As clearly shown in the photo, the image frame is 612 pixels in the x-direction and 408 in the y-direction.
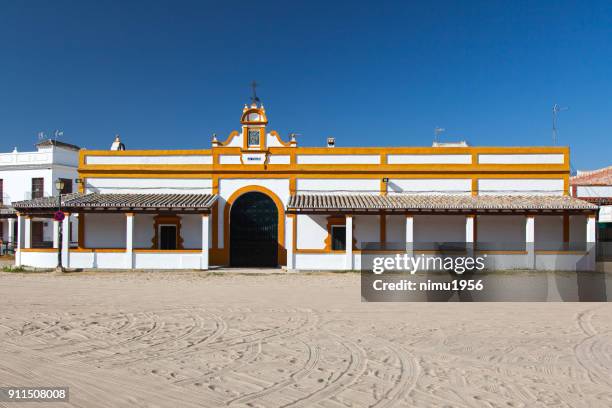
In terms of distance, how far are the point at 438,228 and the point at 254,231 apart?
7.88 m

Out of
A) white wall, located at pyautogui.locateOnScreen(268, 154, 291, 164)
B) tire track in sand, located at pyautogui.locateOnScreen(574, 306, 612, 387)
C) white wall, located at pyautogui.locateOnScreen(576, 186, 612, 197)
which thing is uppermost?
white wall, located at pyautogui.locateOnScreen(268, 154, 291, 164)

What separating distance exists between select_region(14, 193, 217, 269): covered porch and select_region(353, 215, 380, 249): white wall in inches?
243

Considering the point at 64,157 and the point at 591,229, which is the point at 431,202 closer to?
the point at 591,229

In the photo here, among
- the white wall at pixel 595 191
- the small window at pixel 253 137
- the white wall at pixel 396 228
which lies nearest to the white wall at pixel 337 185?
the white wall at pixel 396 228

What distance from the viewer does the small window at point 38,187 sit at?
3081 centimetres

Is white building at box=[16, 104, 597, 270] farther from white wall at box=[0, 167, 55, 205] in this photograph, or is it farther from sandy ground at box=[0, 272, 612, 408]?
white wall at box=[0, 167, 55, 205]

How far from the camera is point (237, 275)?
56.3 ft

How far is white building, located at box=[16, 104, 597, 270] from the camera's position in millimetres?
18641

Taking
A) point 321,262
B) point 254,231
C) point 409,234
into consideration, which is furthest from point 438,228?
point 254,231

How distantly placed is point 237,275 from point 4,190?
904 inches

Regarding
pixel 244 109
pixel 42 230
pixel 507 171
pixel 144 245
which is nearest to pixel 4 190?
pixel 42 230

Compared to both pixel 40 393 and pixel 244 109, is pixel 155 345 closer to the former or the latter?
pixel 40 393

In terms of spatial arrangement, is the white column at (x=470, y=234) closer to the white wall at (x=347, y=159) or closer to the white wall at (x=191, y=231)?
the white wall at (x=347, y=159)

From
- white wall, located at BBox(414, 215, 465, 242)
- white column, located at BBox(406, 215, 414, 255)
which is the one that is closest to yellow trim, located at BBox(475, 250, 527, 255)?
white wall, located at BBox(414, 215, 465, 242)
